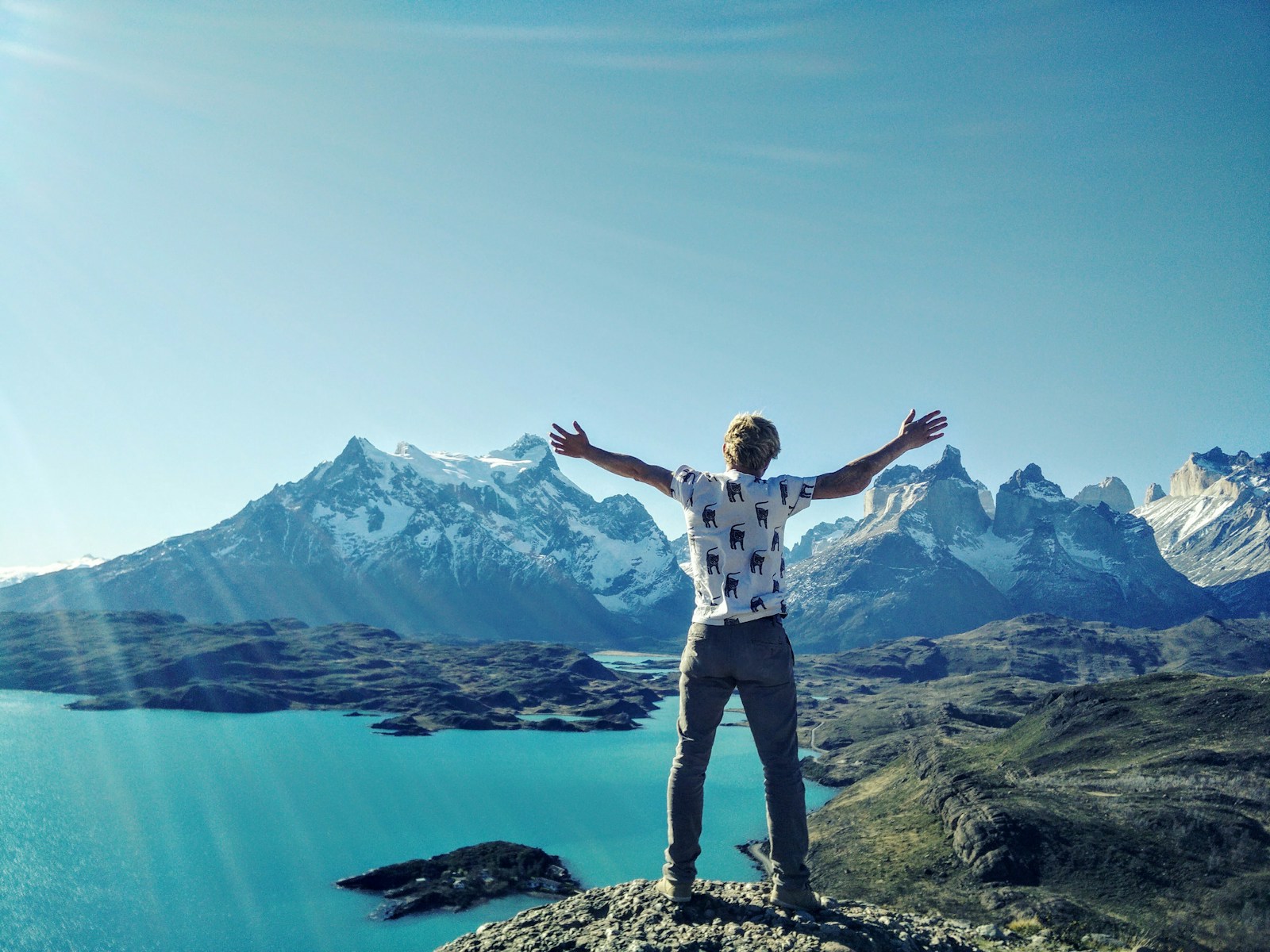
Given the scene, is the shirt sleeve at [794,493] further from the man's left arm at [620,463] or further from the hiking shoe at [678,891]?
the hiking shoe at [678,891]

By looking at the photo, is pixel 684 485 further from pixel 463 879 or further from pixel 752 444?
pixel 463 879

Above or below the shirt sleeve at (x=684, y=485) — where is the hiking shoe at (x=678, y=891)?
below

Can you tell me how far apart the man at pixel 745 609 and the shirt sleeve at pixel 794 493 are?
0.01 metres

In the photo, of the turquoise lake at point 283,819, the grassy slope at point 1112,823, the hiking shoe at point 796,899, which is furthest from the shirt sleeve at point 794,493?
the turquoise lake at point 283,819

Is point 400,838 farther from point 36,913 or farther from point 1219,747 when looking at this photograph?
point 1219,747

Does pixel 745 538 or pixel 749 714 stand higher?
pixel 745 538

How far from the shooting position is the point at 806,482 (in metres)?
7.91

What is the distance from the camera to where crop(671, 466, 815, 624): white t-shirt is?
7754 mm

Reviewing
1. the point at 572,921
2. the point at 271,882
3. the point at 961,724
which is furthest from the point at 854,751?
the point at 572,921

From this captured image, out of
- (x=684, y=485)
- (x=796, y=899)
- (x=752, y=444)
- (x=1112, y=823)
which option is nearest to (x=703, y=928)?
(x=796, y=899)

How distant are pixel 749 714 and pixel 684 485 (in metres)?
2.40

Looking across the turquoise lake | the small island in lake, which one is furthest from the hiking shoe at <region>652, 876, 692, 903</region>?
the small island in lake

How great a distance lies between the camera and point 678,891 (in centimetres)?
867

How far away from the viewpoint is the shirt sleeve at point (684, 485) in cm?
813
